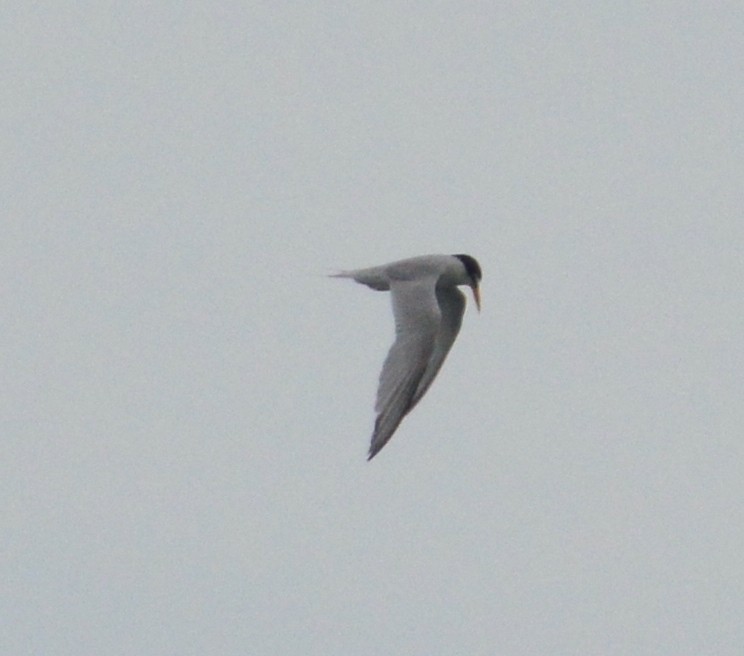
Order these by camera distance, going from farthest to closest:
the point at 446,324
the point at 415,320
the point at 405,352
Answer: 1. the point at 446,324
2. the point at 415,320
3. the point at 405,352

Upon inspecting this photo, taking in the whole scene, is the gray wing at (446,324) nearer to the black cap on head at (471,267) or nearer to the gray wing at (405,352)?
the black cap on head at (471,267)

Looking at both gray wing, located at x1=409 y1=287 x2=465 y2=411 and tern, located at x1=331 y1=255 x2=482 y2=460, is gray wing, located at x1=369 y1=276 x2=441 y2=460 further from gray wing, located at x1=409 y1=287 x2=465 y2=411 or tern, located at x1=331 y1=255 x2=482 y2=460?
gray wing, located at x1=409 y1=287 x2=465 y2=411

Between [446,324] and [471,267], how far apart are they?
0.84 m

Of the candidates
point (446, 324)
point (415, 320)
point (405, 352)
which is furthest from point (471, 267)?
point (405, 352)

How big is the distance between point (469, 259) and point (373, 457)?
17.6 feet

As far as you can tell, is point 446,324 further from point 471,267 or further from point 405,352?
point 405,352

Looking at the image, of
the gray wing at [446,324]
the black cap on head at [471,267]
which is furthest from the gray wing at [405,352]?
the black cap on head at [471,267]

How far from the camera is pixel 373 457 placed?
2577 centimetres

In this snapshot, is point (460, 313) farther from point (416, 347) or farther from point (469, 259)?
point (416, 347)

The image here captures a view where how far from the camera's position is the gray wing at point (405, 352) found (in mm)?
26812

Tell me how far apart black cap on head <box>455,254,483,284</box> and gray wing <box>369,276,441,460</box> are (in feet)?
4.91

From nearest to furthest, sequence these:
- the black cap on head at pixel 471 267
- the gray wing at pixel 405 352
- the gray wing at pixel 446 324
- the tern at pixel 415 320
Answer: the gray wing at pixel 405 352
the tern at pixel 415 320
the gray wing at pixel 446 324
the black cap on head at pixel 471 267

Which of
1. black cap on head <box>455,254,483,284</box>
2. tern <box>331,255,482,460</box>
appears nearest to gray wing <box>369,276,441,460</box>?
tern <box>331,255,482,460</box>

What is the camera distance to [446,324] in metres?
30.2
